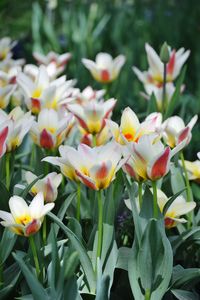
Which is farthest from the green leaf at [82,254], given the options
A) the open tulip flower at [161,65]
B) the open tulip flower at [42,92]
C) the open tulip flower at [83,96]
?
the open tulip flower at [161,65]

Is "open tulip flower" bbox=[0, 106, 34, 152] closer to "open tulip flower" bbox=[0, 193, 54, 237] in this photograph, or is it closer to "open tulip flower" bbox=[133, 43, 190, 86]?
"open tulip flower" bbox=[0, 193, 54, 237]

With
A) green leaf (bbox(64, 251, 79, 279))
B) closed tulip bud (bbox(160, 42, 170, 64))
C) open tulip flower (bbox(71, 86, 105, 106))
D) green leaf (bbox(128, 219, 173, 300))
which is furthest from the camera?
open tulip flower (bbox(71, 86, 105, 106))

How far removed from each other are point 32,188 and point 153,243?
11.9 inches

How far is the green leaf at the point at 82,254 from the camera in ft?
3.91

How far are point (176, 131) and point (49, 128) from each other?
304 millimetres

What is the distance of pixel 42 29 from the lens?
3.66 metres

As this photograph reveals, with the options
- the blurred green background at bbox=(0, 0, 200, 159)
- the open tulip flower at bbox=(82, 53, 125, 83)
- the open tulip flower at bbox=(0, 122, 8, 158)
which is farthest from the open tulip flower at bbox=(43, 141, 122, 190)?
the blurred green background at bbox=(0, 0, 200, 159)

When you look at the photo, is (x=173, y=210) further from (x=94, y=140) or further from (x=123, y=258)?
(x=94, y=140)

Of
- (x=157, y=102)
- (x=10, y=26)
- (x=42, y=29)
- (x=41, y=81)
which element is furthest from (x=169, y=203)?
(x=10, y=26)

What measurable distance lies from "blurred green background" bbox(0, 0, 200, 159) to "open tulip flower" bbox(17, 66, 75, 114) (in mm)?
1033

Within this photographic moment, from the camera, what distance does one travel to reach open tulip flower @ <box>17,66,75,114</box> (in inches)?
64.0

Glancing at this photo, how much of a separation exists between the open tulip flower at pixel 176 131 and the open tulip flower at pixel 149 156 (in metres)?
0.23

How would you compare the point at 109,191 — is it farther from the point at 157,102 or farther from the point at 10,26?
the point at 10,26

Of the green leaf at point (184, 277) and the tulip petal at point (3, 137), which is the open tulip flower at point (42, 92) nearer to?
the tulip petal at point (3, 137)
